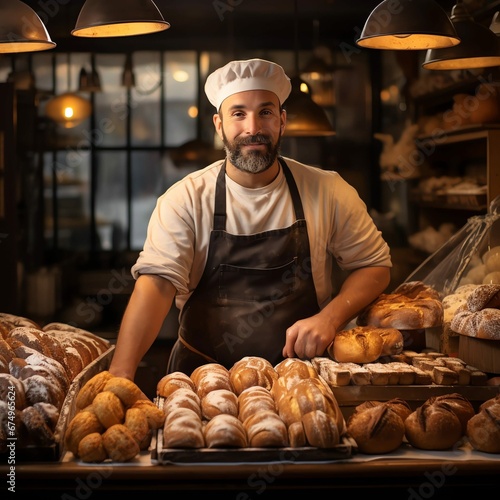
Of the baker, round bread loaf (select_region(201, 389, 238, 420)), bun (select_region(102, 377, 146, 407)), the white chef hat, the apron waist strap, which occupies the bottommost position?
the apron waist strap

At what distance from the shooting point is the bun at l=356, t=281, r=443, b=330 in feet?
8.55

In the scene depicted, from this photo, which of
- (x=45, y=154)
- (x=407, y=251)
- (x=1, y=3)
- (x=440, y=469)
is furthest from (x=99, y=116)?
(x=440, y=469)

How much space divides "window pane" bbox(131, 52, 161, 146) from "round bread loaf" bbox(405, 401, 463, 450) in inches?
215

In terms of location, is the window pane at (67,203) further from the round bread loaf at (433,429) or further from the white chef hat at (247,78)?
the round bread loaf at (433,429)

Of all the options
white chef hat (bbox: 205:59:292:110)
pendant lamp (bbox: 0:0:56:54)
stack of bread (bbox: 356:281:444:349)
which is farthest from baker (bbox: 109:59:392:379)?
pendant lamp (bbox: 0:0:56:54)

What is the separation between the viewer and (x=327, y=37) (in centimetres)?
710

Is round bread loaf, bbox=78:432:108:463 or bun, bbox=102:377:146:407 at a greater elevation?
bun, bbox=102:377:146:407

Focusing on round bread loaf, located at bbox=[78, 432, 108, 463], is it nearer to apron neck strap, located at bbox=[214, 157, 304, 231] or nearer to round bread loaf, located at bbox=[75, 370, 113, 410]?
round bread loaf, located at bbox=[75, 370, 113, 410]

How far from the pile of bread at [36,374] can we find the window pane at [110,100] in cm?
441

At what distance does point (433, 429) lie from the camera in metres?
1.84

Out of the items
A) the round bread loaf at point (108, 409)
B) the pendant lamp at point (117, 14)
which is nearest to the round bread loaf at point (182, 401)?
the round bread loaf at point (108, 409)

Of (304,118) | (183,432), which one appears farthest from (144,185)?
(183,432)

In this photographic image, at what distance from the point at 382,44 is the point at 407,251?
393 centimetres

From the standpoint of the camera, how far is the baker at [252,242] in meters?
2.86
